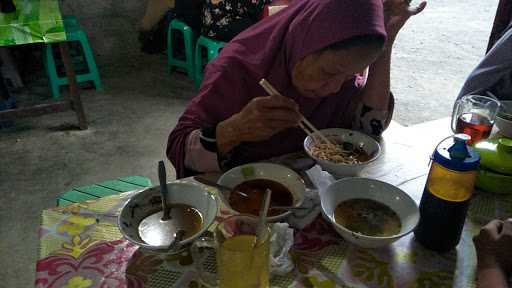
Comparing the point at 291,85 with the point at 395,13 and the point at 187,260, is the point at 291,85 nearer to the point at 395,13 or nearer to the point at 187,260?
the point at 395,13

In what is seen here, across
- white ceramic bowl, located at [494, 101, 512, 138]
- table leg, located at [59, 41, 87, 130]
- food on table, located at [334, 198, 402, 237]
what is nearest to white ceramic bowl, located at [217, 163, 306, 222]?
food on table, located at [334, 198, 402, 237]

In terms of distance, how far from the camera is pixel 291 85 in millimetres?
1444

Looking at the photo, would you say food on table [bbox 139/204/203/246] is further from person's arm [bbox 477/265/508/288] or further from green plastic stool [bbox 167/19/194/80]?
green plastic stool [bbox 167/19/194/80]

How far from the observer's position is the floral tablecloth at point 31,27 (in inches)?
107

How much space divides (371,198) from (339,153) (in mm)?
235

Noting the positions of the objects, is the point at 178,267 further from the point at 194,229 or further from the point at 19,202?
the point at 19,202

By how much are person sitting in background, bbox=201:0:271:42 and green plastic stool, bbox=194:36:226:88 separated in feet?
0.27

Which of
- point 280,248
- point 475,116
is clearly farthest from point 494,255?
point 475,116

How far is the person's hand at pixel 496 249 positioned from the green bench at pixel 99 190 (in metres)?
1.27

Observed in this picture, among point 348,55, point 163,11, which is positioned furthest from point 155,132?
point 348,55

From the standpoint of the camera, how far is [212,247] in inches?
38.3

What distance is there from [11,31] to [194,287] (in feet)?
8.63

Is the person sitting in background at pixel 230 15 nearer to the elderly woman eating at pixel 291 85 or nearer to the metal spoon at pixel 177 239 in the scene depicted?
the elderly woman eating at pixel 291 85

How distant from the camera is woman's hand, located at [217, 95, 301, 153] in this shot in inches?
46.2
